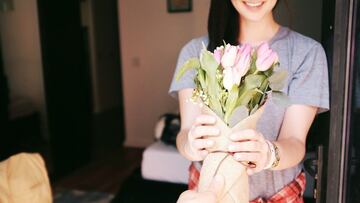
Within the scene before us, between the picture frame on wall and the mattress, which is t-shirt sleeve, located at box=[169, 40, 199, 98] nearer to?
the mattress

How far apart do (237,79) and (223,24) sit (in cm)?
31

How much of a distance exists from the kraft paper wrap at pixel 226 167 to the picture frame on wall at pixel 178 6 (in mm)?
2070

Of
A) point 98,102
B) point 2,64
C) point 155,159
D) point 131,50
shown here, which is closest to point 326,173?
point 155,159

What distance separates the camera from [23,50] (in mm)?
2846

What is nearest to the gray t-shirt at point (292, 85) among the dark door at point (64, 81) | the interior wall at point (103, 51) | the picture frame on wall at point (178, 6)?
the picture frame on wall at point (178, 6)

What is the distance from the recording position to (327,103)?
82 centimetres

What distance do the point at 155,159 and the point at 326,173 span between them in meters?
1.55

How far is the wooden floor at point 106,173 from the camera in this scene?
3039 mm

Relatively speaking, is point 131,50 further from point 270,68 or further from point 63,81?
point 270,68

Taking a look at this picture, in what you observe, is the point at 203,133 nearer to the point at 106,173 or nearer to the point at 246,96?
the point at 246,96

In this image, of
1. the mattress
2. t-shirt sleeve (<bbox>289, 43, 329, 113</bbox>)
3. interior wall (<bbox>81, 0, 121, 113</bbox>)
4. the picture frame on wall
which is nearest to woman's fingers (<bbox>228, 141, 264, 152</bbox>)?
t-shirt sleeve (<bbox>289, 43, 329, 113</bbox>)

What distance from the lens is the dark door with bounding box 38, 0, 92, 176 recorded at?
294cm

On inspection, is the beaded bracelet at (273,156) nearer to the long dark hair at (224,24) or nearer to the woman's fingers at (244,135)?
the woman's fingers at (244,135)

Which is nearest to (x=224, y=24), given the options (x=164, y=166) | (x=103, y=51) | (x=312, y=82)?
(x=312, y=82)
